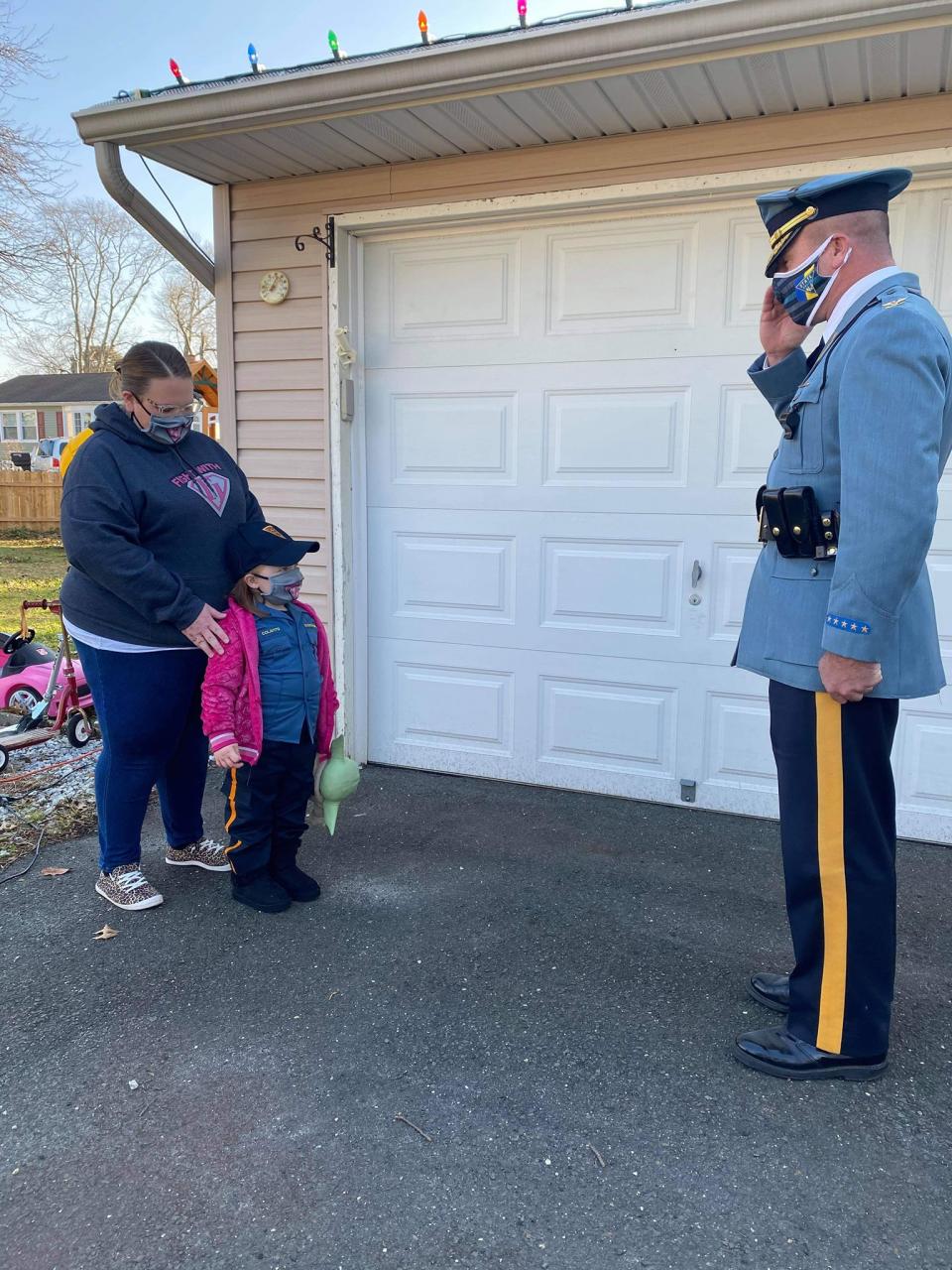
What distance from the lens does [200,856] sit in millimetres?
3209

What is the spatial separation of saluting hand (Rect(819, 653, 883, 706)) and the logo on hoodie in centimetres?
186

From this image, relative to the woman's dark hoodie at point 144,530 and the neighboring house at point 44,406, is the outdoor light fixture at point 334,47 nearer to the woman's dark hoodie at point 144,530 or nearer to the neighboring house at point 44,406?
the woman's dark hoodie at point 144,530

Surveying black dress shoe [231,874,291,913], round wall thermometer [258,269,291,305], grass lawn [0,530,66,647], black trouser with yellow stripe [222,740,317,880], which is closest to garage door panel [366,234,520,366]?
round wall thermometer [258,269,291,305]

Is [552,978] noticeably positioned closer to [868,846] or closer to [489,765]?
[868,846]

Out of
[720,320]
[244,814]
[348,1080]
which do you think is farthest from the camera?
[720,320]

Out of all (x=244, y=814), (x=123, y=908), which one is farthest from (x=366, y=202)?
(x=123, y=908)

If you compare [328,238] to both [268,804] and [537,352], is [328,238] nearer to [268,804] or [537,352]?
[537,352]

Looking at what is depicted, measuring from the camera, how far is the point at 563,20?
2818mm

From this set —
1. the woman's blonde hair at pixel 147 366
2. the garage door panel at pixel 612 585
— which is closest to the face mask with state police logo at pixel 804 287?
the garage door panel at pixel 612 585

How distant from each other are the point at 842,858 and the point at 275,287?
330 centimetres

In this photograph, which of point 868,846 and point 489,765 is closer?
point 868,846

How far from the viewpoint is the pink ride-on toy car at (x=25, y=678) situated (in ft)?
16.7

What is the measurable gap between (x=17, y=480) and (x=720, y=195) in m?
17.6

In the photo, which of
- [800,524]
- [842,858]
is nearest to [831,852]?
[842,858]
